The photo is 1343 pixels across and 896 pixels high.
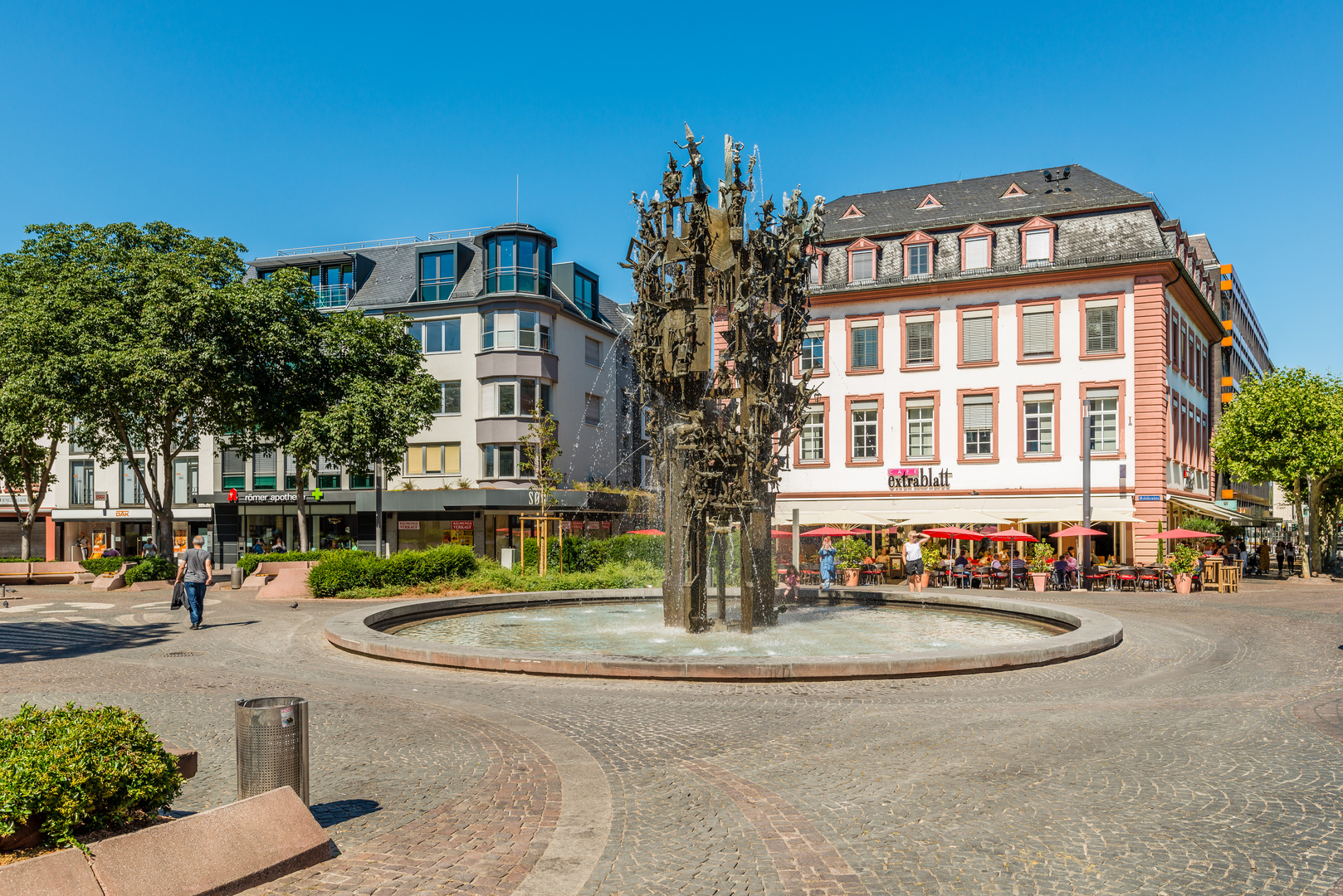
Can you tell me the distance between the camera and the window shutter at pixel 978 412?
4031 cm

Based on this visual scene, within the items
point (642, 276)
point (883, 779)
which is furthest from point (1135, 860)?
point (642, 276)

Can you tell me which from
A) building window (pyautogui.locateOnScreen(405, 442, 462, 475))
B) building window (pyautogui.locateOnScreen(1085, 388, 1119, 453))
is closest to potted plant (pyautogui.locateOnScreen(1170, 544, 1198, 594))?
building window (pyautogui.locateOnScreen(1085, 388, 1119, 453))

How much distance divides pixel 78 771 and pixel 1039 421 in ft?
128

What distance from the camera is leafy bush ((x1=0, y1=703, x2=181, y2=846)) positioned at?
14.6ft

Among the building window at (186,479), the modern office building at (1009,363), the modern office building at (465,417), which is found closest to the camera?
the modern office building at (1009,363)

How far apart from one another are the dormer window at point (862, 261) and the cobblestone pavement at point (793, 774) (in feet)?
101

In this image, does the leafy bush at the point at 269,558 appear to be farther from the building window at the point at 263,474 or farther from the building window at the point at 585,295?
the building window at the point at 585,295

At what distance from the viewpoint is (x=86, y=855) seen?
173 inches

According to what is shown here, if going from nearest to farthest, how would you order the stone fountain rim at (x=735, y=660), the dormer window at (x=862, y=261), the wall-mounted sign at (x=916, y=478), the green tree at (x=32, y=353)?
the stone fountain rim at (x=735, y=660)
the green tree at (x=32, y=353)
the wall-mounted sign at (x=916, y=478)
the dormer window at (x=862, y=261)

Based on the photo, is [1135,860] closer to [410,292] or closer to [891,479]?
[891,479]

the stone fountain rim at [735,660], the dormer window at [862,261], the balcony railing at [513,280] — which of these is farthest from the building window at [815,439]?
the stone fountain rim at [735,660]

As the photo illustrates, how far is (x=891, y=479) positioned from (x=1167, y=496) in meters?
10.4

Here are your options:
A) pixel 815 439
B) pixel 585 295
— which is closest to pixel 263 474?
pixel 585 295

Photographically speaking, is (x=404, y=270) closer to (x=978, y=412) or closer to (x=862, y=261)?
(x=862, y=261)
